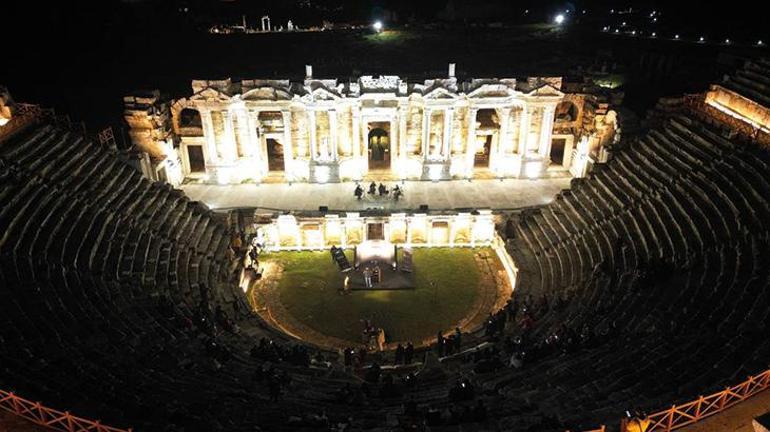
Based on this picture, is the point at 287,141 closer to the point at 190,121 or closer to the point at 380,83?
the point at 380,83

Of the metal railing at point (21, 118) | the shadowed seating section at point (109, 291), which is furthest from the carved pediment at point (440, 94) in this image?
the metal railing at point (21, 118)

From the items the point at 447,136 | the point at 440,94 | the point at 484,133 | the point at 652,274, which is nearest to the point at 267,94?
the point at 440,94

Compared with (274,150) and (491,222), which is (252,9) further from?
(491,222)

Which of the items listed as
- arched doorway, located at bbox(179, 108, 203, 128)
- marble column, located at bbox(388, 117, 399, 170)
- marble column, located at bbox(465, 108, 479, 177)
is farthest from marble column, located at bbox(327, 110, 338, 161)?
arched doorway, located at bbox(179, 108, 203, 128)

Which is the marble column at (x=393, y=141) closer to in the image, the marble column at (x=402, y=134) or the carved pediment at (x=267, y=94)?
the marble column at (x=402, y=134)

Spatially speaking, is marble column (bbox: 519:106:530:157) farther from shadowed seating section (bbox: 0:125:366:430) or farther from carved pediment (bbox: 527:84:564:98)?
shadowed seating section (bbox: 0:125:366:430)

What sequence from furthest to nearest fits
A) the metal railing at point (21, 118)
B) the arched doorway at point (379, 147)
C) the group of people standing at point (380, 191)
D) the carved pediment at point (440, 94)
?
the arched doorway at point (379, 147), the carved pediment at point (440, 94), the group of people standing at point (380, 191), the metal railing at point (21, 118)
